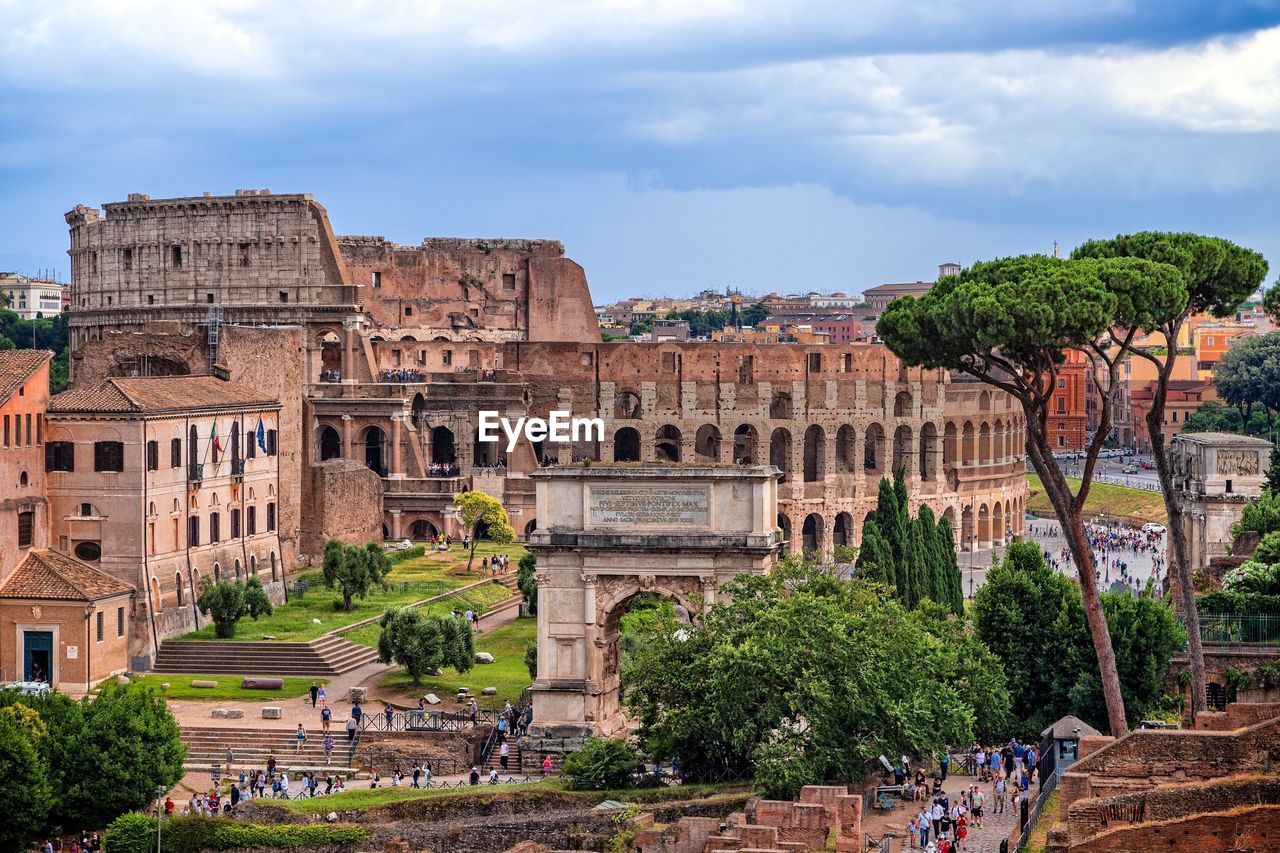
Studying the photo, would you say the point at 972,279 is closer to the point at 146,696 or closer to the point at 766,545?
the point at 766,545

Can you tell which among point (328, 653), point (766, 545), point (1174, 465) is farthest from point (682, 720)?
point (1174, 465)

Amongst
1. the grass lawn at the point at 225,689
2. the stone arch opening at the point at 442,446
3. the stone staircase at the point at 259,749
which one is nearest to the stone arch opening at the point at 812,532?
the stone arch opening at the point at 442,446

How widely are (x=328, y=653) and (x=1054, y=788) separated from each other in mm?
24848

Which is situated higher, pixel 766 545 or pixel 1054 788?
pixel 766 545

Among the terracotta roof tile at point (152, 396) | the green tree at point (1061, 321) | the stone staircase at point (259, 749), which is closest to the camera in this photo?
the green tree at point (1061, 321)

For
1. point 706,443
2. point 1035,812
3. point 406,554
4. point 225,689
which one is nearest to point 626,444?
point 706,443

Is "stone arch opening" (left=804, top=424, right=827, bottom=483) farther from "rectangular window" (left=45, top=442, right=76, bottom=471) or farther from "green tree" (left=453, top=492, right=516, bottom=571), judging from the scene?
"rectangular window" (left=45, top=442, right=76, bottom=471)

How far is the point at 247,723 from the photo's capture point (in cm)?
5175

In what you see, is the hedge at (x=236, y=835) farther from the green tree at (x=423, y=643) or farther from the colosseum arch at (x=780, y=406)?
the colosseum arch at (x=780, y=406)

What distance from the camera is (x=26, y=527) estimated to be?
189 feet

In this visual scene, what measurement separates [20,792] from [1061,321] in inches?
837

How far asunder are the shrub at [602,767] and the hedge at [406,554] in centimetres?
3271

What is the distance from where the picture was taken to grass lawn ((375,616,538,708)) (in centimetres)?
5466

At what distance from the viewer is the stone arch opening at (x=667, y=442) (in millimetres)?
101750
